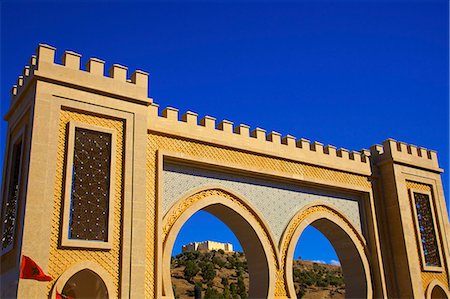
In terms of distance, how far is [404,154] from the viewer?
11367 mm

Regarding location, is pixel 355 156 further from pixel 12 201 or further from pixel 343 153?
pixel 12 201

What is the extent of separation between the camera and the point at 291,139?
1030 centimetres

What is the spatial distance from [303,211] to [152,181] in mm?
3375

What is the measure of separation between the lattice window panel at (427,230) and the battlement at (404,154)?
0.75 meters

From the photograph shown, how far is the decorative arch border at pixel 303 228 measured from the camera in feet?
30.3

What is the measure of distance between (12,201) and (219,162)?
11.5 feet

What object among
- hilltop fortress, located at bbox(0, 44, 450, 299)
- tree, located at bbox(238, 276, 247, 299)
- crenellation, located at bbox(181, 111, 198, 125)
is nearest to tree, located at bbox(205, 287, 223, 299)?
tree, located at bbox(238, 276, 247, 299)

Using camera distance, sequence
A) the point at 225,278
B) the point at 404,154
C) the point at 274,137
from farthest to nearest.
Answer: the point at 225,278
the point at 404,154
the point at 274,137

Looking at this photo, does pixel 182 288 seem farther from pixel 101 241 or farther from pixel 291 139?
pixel 101 241

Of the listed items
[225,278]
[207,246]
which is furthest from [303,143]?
[207,246]

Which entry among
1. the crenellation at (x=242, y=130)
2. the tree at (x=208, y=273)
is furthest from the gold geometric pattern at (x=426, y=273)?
the tree at (x=208, y=273)

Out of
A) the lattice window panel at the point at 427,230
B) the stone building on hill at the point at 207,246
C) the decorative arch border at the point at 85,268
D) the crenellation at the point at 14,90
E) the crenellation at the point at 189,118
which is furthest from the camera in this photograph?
the stone building on hill at the point at 207,246

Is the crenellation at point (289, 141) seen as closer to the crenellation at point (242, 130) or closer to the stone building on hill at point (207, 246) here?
the crenellation at point (242, 130)

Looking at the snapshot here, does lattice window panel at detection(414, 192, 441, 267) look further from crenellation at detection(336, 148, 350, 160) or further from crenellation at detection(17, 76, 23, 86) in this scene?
crenellation at detection(17, 76, 23, 86)
